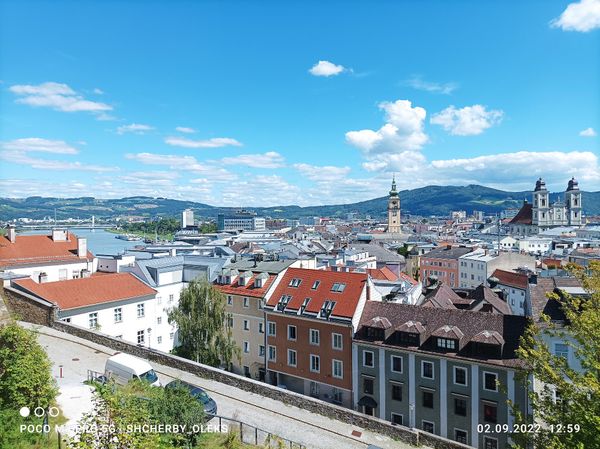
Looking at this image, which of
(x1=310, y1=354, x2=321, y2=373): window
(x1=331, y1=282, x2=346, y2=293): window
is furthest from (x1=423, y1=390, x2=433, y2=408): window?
(x1=331, y1=282, x2=346, y2=293): window

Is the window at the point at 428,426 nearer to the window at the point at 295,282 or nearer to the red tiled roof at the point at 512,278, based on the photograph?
the window at the point at 295,282

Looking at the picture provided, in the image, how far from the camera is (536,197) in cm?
15262

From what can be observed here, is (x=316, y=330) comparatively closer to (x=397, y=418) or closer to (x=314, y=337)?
(x=314, y=337)

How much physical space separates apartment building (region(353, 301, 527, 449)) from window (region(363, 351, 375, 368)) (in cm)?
6

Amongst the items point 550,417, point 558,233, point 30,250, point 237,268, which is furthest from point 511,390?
point 558,233

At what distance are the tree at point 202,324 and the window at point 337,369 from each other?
7.95 meters

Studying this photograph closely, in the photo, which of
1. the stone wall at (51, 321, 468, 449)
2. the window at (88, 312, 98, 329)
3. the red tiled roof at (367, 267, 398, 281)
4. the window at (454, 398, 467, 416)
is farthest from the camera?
the red tiled roof at (367, 267, 398, 281)

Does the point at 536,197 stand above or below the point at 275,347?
above

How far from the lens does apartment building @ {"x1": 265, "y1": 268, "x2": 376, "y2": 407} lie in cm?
2852

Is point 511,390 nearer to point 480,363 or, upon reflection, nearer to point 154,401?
point 480,363

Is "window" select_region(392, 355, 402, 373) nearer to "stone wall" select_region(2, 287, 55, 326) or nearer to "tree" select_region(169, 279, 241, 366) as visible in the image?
"tree" select_region(169, 279, 241, 366)

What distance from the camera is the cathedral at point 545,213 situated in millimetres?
151875

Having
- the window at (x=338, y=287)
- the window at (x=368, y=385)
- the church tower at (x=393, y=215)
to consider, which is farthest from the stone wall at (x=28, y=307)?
the church tower at (x=393, y=215)

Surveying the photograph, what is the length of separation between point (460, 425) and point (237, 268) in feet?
74.9
